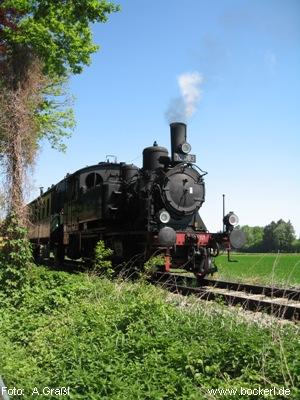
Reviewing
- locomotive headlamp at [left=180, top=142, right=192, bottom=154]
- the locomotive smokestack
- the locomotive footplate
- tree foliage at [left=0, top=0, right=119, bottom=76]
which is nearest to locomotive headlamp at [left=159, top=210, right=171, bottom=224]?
the locomotive footplate

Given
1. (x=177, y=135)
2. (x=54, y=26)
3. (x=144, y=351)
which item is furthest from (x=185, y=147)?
(x=144, y=351)

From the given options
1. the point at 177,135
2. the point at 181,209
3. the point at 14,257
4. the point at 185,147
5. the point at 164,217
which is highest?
the point at 177,135

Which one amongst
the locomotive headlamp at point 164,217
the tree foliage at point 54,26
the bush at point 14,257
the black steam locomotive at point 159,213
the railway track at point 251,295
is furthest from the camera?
the tree foliage at point 54,26

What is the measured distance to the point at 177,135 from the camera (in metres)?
13.2

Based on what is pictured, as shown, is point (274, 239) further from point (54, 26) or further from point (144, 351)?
point (144, 351)

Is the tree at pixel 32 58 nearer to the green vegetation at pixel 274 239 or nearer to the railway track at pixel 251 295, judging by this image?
the railway track at pixel 251 295

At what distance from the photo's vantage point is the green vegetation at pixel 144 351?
4.41m

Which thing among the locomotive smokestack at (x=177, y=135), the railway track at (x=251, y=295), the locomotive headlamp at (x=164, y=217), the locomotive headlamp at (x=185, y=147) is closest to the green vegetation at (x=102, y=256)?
the railway track at (x=251, y=295)

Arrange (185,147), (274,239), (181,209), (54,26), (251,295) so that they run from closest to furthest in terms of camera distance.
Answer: (251,295) → (181,209) → (185,147) → (54,26) → (274,239)

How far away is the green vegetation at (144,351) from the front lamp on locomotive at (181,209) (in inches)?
194

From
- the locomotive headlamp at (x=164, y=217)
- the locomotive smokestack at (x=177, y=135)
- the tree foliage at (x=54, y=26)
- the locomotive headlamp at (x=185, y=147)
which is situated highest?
the tree foliage at (x=54, y=26)

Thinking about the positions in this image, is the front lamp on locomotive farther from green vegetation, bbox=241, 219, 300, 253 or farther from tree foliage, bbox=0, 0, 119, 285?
green vegetation, bbox=241, 219, 300, 253

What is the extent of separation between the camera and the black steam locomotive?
41.0 ft

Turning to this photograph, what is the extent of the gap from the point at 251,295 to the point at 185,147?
177 inches
